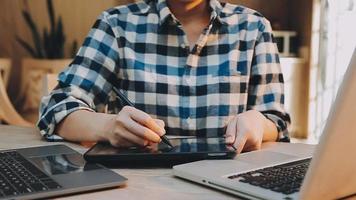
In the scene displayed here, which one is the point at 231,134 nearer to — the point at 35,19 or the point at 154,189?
the point at 154,189

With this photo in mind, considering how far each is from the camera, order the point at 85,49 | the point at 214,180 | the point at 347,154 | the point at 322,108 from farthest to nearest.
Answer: the point at 322,108, the point at 85,49, the point at 214,180, the point at 347,154

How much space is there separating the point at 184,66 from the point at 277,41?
2918mm

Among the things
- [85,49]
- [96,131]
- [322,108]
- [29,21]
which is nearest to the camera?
[96,131]

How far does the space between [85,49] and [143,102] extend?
0.21m

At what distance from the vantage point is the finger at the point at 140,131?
2.79 ft

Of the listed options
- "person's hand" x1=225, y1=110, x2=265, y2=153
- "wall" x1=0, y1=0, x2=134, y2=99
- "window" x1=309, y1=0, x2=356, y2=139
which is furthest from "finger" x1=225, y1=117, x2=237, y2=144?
"window" x1=309, y1=0, x2=356, y2=139

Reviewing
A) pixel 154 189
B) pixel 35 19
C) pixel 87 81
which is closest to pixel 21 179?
pixel 154 189

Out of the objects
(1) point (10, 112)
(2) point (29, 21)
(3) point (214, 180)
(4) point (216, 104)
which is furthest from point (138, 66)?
(2) point (29, 21)

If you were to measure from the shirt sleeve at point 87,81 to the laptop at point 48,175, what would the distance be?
25cm

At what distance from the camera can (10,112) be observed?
182 centimetres

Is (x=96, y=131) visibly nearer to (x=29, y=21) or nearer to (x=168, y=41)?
(x=168, y=41)

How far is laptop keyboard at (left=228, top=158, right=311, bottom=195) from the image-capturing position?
0.60 metres

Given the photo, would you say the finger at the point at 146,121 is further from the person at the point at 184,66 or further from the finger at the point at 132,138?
the person at the point at 184,66

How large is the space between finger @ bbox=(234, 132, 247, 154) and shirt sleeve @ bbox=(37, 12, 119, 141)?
401mm
